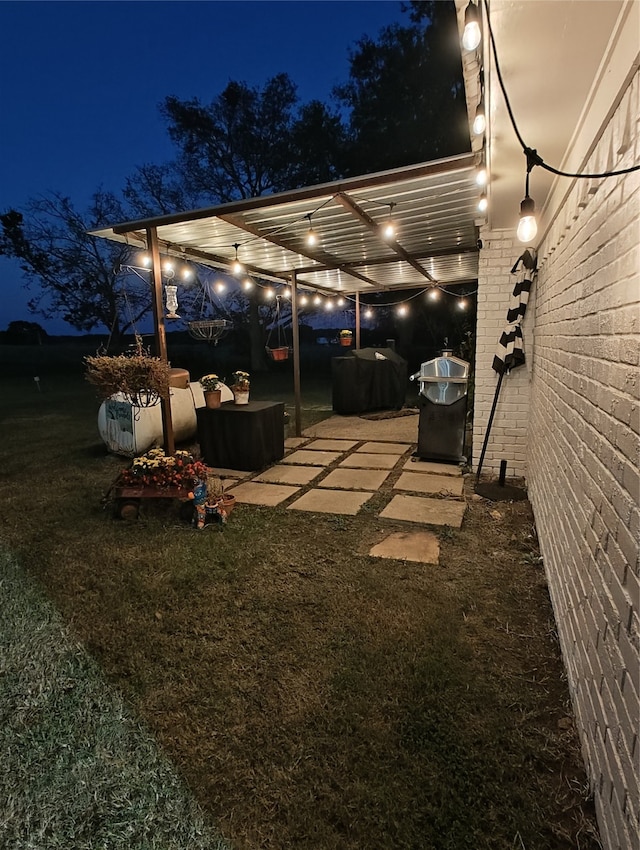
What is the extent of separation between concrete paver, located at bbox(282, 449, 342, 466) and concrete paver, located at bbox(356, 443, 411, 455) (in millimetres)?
437

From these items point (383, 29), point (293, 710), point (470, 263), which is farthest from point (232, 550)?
point (383, 29)

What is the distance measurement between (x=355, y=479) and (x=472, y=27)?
3768mm

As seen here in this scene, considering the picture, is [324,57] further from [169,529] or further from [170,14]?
[169,529]

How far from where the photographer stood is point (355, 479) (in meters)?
4.68

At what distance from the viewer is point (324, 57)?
30516 millimetres

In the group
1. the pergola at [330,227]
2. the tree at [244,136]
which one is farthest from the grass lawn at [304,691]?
the tree at [244,136]

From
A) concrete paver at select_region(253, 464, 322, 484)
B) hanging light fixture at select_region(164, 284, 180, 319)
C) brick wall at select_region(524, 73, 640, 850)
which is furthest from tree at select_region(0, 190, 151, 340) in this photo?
brick wall at select_region(524, 73, 640, 850)

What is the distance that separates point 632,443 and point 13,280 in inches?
2221

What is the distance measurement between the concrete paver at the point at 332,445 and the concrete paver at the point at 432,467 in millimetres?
1075

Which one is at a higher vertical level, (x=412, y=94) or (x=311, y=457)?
(x=412, y=94)

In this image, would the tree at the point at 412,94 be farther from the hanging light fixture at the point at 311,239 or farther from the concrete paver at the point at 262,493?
the concrete paver at the point at 262,493

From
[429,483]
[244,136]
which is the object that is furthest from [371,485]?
[244,136]

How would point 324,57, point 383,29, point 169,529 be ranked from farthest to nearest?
point 324,57 → point 383,29 → point 169,529

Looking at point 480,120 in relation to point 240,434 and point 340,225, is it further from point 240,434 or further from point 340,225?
point 240,434
